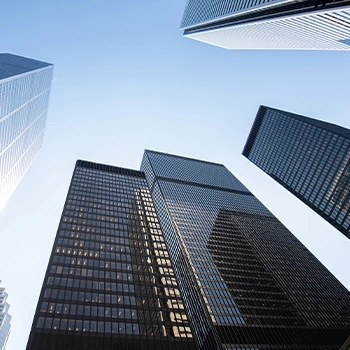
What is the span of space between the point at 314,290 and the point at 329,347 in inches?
Result: 1281

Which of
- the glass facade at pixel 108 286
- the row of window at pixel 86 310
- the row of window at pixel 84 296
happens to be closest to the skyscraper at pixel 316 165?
the glass facade at pixel 108 286

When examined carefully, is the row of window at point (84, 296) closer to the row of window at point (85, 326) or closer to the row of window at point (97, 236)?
the row of window at point (85, 326)

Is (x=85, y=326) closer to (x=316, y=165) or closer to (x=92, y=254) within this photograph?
(x=92, y=254)

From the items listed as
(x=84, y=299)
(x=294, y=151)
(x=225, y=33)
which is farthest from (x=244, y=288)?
(x=225, y=33)

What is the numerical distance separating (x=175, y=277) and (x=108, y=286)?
1838cm

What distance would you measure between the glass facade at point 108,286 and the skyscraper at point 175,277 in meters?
0.24

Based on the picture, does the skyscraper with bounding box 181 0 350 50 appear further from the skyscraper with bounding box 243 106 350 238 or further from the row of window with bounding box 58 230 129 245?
the row of window with bounding box 58 230 129 245

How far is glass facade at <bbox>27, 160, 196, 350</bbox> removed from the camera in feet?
192

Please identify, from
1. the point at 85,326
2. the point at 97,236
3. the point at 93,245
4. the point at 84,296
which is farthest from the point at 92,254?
the point at 85,326

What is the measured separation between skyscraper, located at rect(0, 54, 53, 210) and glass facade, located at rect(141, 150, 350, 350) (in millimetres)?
77043

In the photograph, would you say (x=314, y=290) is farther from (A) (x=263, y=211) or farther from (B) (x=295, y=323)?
(A) (x=263, y=211)

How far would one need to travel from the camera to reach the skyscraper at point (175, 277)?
62.6m

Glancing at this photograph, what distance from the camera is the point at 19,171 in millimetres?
194750

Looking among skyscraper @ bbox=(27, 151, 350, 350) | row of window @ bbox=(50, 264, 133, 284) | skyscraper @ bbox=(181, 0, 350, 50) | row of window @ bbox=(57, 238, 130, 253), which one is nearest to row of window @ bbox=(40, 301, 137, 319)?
skyscraper @ bbox=(27, 151, 350, 350)
